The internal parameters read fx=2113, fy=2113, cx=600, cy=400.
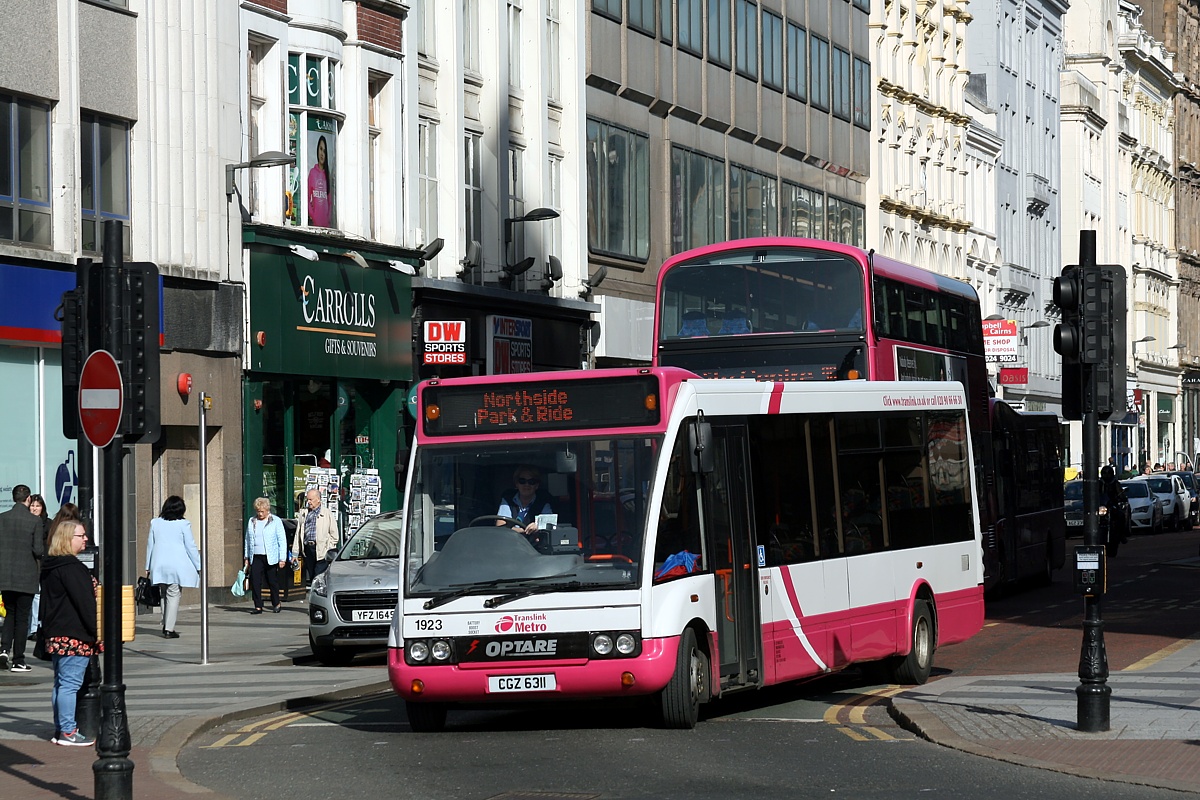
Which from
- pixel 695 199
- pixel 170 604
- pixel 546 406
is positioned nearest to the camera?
pixel 546 406

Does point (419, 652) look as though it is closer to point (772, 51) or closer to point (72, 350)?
point (72, 350)

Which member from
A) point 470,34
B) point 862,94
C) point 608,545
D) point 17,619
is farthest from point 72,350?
point 862,94

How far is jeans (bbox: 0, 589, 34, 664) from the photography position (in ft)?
68.2

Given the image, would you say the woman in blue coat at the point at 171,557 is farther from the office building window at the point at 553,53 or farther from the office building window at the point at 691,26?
the office building window at the point at 691,26

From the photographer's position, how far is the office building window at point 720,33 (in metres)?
50.5

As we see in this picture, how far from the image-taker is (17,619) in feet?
68.3

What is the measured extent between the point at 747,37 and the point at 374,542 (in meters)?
32.1

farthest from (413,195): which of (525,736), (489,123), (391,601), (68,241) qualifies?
(525,736)

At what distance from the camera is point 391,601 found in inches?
861

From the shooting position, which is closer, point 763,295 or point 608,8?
point 763,295

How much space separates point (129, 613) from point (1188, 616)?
1320 centimetres

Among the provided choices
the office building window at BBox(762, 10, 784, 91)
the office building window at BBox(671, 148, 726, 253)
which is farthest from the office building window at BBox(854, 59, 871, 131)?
the office building window at BBox(671, 148, 726, 253)

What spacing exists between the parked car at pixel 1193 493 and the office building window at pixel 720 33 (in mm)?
22242

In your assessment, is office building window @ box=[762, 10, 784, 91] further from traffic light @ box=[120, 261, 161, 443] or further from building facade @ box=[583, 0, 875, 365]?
traffic light @ box=[120, 261, 161, 443]
